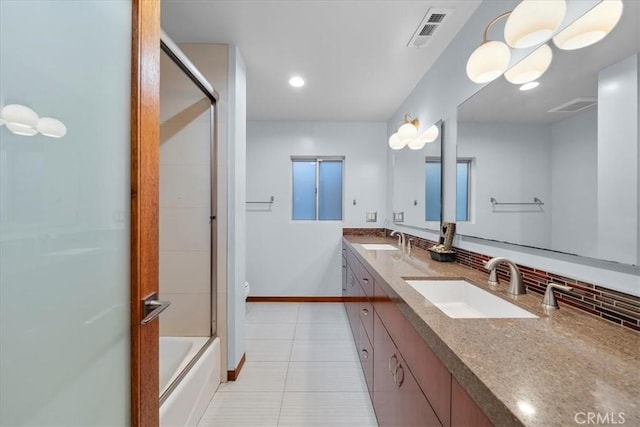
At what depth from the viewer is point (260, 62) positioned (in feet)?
7.73

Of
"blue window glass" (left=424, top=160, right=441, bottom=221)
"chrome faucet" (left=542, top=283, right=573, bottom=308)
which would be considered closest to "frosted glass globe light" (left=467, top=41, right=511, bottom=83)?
"blue window glass" (left=424, top=160, right=441, bottom=221)

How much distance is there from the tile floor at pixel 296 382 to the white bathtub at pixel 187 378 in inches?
4.6

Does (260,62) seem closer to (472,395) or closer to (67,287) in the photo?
(67,287)

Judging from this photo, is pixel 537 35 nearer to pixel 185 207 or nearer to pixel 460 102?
pixel 460 102

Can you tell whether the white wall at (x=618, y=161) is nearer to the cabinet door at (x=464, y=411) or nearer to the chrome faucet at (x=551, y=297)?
the chrome faucet at (x=551, y=297)

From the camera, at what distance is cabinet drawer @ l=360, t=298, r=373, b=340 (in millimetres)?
1853

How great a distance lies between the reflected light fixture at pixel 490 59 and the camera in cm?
136

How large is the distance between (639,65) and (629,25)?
15cm

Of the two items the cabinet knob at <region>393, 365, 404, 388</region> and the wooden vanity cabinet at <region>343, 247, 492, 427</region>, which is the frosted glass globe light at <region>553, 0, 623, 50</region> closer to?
the wooden vanity cabinet at <region>343, 247, 492, 427</region>

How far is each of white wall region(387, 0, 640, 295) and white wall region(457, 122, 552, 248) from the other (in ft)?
0.27

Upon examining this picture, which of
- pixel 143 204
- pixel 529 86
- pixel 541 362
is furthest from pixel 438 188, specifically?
pixel 143 204

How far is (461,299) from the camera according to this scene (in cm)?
150

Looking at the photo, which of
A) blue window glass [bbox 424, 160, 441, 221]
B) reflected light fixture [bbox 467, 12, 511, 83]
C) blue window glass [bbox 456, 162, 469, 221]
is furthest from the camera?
blue window glass [bbox 424, 160, 441, 221]

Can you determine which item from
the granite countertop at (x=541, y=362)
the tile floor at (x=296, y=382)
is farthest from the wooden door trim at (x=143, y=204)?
the tile floor at (x=296, y=382)
